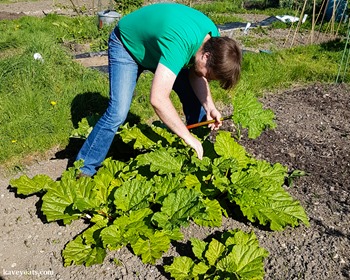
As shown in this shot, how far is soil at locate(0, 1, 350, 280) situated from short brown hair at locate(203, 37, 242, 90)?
105cm

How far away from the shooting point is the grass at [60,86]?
4.20 metres

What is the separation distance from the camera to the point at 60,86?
506 centimetres

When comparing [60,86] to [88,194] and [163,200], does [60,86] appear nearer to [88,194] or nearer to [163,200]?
[88,194]

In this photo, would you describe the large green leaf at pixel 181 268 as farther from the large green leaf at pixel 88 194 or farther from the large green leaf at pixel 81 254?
the large green leaf at pixel 88 194

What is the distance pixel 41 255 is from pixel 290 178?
1.92 metres

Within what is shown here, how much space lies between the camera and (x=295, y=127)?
444 centimetres

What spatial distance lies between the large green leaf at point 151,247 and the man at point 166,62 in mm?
579

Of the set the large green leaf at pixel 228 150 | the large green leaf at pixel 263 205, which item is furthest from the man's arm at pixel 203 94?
the large green leaf at pixel 263 205

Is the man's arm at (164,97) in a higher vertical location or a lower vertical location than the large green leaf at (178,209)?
higher

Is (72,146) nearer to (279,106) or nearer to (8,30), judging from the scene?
(279,106)

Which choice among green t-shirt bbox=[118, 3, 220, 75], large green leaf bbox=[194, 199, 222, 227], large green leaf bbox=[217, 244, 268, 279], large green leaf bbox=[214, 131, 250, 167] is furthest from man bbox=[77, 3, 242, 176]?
large green leaf bbox=[217, 244, 268, 279]

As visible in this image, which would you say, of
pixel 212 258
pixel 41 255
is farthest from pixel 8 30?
pixel 212 258

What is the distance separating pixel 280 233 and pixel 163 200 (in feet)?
2.77
